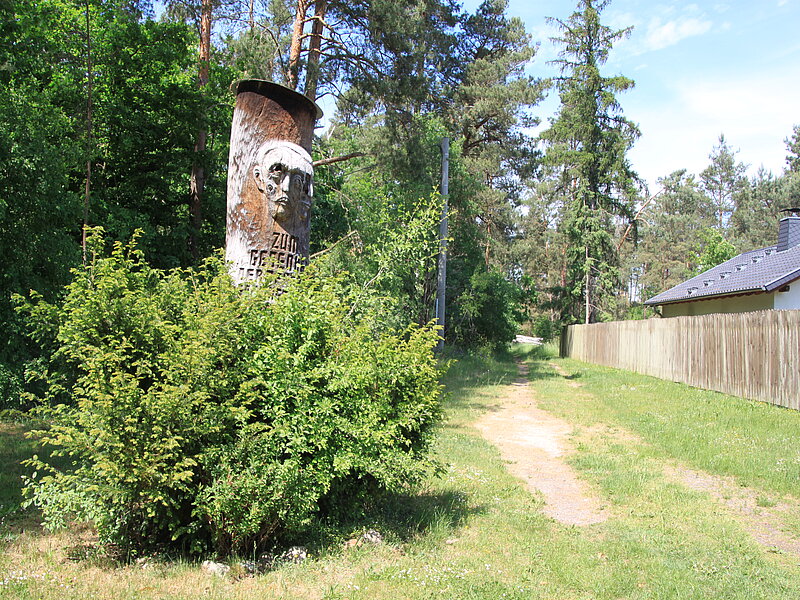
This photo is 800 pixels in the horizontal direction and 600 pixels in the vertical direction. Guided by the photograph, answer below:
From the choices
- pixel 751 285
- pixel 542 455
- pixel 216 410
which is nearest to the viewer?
pixel 216 410

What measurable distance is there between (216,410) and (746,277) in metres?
21.5

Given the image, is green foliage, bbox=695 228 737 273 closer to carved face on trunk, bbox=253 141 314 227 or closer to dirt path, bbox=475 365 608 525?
dirt path, bbox=475 365 608 525

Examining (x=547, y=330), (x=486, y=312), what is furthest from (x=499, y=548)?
(x=547, y=330)

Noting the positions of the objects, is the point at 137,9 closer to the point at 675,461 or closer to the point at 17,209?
the point at 17,209

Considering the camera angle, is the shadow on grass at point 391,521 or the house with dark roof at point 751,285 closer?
the shadow on grass at point 391,521

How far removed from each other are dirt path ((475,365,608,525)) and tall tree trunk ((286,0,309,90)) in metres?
8.47

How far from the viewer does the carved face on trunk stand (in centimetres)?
525

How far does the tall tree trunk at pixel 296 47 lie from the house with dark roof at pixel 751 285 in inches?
584

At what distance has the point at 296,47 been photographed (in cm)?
1316

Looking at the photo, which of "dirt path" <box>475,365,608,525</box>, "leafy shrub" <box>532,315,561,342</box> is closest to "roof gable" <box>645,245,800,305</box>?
"dirt path" <box>475,365,608,525</box>

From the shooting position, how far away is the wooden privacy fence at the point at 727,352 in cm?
1119

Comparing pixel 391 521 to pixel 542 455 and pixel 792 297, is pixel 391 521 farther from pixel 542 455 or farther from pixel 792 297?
pixel 792 297

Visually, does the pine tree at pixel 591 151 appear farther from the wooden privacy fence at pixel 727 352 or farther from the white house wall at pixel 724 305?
the wooden privacy fence at pixel 727 352

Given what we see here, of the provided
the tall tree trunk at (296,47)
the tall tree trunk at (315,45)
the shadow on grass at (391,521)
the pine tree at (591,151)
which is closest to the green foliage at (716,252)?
the pine tree at (591,151)
